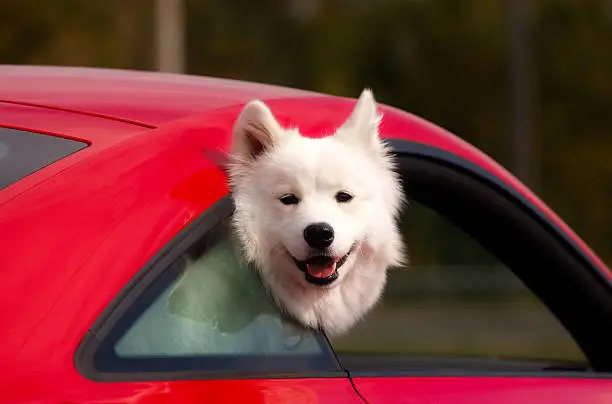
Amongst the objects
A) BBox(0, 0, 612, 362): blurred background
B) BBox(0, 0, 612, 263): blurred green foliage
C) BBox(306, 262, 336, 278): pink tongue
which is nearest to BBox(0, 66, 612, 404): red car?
BBox(306, 262, 336, 278): pink tongue

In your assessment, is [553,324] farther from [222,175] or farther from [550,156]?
[222,175]

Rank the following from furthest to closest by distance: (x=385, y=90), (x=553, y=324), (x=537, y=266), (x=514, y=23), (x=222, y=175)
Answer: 1. (x=385, y=90)
2. (x=514, y=23)
3. (x=553, y=324)
4. (x=537, y=266)
5. (x=222, y=175)

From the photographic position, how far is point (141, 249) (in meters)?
2.59

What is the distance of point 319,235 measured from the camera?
2867 mm

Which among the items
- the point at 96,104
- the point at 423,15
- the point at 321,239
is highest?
A: the point at 96,104

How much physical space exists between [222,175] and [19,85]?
45 centimetres

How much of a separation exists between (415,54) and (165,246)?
33.9m

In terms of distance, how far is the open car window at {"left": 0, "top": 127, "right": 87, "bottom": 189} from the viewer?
260 centimetres

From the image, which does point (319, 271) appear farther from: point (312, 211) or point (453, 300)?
point (453, 300)

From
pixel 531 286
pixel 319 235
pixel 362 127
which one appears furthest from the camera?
pixel 531 286

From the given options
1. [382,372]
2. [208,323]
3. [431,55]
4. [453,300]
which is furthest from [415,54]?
[208,323]

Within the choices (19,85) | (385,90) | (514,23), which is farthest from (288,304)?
(385,90)

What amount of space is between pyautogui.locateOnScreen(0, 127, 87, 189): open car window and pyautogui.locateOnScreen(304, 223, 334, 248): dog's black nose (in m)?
0.47

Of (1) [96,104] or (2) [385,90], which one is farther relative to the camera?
(2) [385,90]
